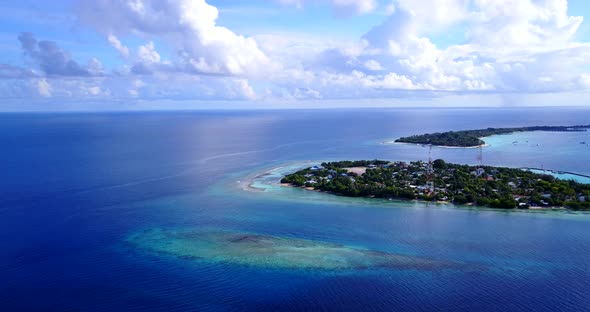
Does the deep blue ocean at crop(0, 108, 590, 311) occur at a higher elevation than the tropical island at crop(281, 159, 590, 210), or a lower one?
lower

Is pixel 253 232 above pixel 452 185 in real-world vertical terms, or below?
below

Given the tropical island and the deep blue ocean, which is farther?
the tropical island

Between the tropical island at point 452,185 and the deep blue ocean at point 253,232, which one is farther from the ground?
the tropical island at point 452,185

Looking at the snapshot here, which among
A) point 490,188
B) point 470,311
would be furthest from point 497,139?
point 470,311

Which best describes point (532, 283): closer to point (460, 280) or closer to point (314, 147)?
point (460, 280)

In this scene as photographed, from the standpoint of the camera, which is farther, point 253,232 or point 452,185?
point 452,185

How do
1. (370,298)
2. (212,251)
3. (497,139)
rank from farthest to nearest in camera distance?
(497,139) → (212,251) → (370,298)

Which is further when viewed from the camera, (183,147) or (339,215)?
(183,147)

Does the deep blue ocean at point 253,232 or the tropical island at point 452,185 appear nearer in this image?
the deep blue ocean at point 253,232
